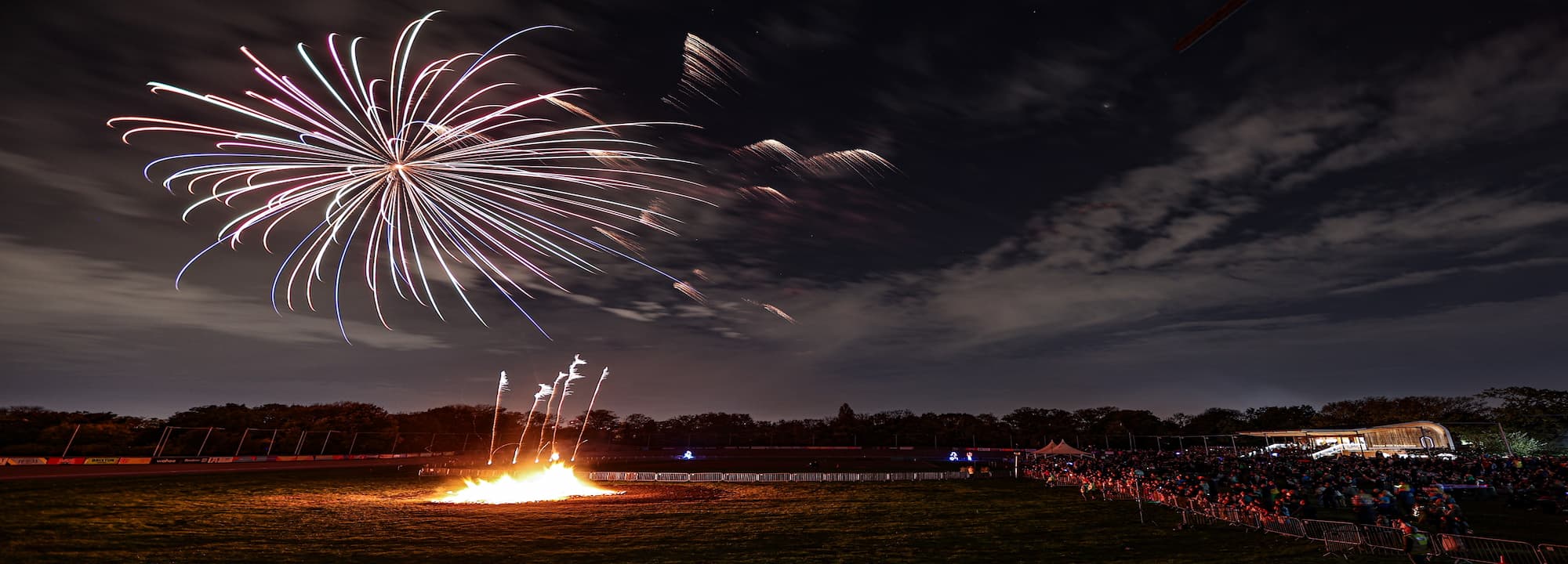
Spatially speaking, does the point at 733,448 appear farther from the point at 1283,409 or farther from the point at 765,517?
the point at 1283,409

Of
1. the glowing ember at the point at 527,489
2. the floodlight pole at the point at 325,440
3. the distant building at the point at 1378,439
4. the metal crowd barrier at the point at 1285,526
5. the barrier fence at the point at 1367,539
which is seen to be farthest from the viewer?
the floodlight pole at the point at 325,440

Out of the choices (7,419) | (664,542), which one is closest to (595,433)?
(7,419)

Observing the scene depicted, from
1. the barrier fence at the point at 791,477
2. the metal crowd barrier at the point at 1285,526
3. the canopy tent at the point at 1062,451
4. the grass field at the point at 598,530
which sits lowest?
the grass field at the point at 598,530

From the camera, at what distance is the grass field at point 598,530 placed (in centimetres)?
1792

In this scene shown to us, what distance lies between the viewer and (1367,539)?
55.3ft

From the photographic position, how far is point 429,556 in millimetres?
18359

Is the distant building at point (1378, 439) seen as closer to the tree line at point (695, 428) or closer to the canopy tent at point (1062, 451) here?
the tree line at point (695, 428)

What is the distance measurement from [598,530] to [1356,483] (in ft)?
115

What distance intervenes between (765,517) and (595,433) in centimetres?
13885

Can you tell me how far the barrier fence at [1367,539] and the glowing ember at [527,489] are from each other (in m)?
30.4

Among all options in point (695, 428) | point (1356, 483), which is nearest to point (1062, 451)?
point (1356, 483)

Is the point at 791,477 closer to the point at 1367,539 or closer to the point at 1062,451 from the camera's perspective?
the point at 1062,451

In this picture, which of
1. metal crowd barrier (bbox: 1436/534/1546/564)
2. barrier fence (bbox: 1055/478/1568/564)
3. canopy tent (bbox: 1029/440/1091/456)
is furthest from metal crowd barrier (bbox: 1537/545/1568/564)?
canopy tent (bbox: 1029/440/1091/456)

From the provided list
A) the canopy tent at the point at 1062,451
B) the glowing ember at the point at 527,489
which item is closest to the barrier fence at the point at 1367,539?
the glowing ember at the point at 527,489
